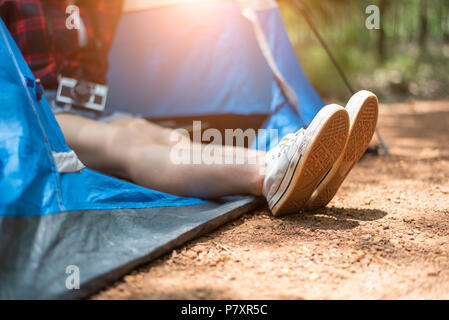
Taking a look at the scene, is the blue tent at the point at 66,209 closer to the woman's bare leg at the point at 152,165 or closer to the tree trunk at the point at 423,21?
the woman's bare leg at the point at 152,165

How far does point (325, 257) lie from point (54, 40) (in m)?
1.21

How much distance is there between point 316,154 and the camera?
1.06m

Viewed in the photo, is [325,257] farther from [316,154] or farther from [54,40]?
[54,40]

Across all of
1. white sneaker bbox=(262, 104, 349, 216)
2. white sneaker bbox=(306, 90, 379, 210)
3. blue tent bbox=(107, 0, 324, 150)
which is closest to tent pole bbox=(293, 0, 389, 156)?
blue tent bbox=(107, 0, 324, 150)

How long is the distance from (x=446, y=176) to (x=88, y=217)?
54.4 inches

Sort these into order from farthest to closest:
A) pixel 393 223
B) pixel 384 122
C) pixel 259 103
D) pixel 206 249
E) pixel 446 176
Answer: pixel 384 122 < pixel 259 103 < pixel 446 176 < pixel 393 223 < pixel 206 249

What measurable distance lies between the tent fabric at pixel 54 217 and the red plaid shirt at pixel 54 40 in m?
0.40

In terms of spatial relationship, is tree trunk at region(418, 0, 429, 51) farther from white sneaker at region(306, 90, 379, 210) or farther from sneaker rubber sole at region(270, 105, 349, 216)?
sneaker rubber sole at region(270, 105, 349, 216)

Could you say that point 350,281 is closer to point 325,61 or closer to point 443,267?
point 443,267

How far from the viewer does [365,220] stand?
1186 millimetres

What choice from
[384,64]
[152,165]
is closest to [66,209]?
[152,165]

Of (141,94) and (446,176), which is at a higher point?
(141,94)

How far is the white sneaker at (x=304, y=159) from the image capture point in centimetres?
104
